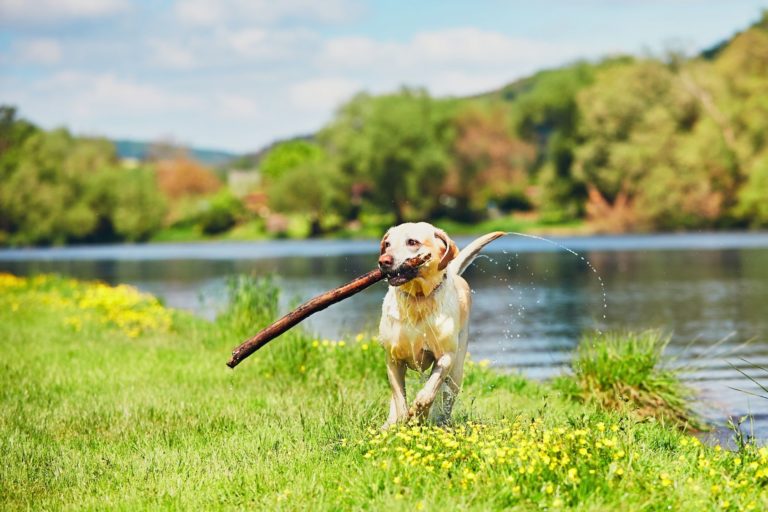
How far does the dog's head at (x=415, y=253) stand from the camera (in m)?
7.27

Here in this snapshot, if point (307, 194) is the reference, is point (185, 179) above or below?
above

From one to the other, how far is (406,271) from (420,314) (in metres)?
0.49

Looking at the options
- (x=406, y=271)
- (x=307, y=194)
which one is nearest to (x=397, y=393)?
(x=406, y=271)

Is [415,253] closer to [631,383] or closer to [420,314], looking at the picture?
[420,314]

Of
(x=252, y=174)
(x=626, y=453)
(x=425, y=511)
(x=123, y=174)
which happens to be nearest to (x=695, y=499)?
(x=626, y=453)

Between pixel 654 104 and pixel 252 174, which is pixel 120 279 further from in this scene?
pixel 252 174

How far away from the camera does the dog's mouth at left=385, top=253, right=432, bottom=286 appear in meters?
7.28

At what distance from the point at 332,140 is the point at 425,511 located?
296 feet

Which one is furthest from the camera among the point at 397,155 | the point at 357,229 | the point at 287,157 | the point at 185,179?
the point at 287,157

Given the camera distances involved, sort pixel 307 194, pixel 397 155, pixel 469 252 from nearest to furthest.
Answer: pixel 469 252 → pixel 397 155 → pixel 307 194

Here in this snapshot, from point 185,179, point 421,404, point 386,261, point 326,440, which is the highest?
point 185,179

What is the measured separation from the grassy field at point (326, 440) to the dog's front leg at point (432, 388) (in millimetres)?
205

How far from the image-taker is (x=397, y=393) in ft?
25.8

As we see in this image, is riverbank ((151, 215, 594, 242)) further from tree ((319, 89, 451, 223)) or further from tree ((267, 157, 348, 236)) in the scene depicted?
tree ((319, 89, 451, 223))
